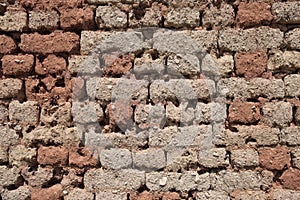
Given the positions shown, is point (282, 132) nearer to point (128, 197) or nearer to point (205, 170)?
point (205, 170)

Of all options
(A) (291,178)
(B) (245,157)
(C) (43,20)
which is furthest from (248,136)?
(C) (43,20)

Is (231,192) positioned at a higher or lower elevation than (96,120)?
lower

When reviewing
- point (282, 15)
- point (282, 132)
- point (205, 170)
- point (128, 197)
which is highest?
point (282, 15)

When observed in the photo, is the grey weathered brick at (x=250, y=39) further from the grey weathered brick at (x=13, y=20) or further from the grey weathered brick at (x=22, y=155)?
the grey weathered brick at (x=22, y=155)

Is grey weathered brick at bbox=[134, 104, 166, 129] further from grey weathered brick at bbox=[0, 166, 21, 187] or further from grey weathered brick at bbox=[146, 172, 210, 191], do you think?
grey weathered brick at bbox=[0, 166, 21, 187]

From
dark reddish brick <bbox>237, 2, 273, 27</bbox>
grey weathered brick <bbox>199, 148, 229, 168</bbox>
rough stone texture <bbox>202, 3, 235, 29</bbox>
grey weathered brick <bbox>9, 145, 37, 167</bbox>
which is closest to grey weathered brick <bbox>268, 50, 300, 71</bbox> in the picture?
dark reddish brick <bbox>237, 2, 273, 27</bbox>

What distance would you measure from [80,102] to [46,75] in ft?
0.95

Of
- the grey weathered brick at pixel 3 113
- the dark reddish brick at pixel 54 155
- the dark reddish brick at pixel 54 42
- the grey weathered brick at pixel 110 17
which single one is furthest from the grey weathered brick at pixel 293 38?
the grey weathered brick at pixel 3 113

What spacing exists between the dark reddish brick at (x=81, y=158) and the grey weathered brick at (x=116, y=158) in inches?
2.6

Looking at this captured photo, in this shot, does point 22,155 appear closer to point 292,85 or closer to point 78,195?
point 78,195

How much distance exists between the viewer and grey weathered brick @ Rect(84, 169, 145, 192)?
303 cm

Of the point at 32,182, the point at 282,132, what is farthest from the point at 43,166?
the point at 282,132

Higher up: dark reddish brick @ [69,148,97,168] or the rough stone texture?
the rough stone texture

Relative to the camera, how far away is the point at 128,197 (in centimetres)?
304
